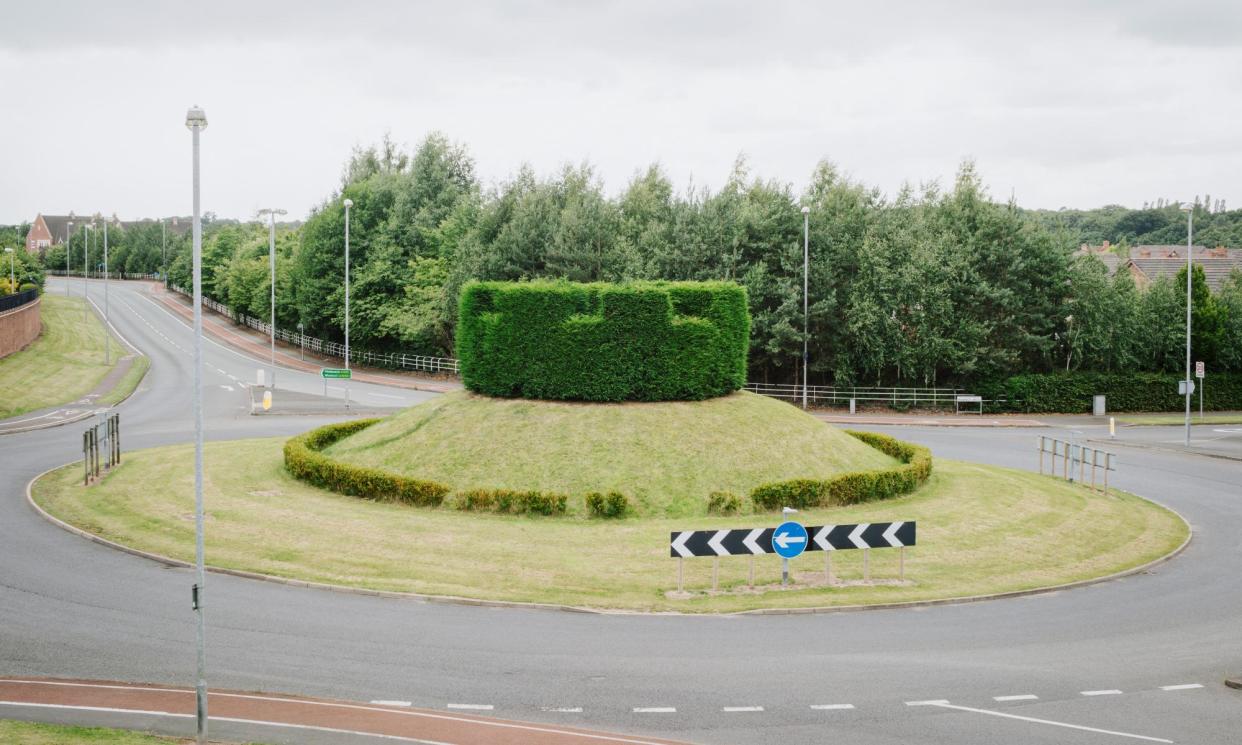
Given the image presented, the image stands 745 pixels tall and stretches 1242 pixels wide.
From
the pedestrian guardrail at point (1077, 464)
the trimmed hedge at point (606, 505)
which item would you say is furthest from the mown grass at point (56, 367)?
the pedestrian guardrail at point (1077, 464)

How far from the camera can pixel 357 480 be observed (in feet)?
109

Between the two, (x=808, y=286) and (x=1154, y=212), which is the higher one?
(x=1154, y=212)

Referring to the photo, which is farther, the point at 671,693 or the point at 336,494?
the point at 336,494

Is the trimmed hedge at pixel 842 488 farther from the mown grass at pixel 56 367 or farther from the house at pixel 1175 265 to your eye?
the house at pixel 1175 265

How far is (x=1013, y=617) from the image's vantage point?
74.2 ft

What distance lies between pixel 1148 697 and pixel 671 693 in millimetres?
8417

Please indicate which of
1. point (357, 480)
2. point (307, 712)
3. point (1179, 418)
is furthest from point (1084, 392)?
point (307, 712)

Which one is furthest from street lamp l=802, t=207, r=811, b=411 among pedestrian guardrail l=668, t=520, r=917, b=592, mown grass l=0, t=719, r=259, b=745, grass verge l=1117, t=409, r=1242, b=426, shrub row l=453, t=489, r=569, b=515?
mown grass l=0, t=719, r=259, b=745

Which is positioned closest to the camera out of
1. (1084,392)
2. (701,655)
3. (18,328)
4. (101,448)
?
(701,655)

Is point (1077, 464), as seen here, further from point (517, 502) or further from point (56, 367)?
point (56, 367)

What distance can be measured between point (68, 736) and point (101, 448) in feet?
92.8

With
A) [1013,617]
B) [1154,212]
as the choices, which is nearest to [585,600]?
[1013,617]

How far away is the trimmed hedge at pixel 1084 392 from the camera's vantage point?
6338 centimetres

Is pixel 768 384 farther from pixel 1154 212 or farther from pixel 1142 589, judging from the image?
pixel 1154 212
